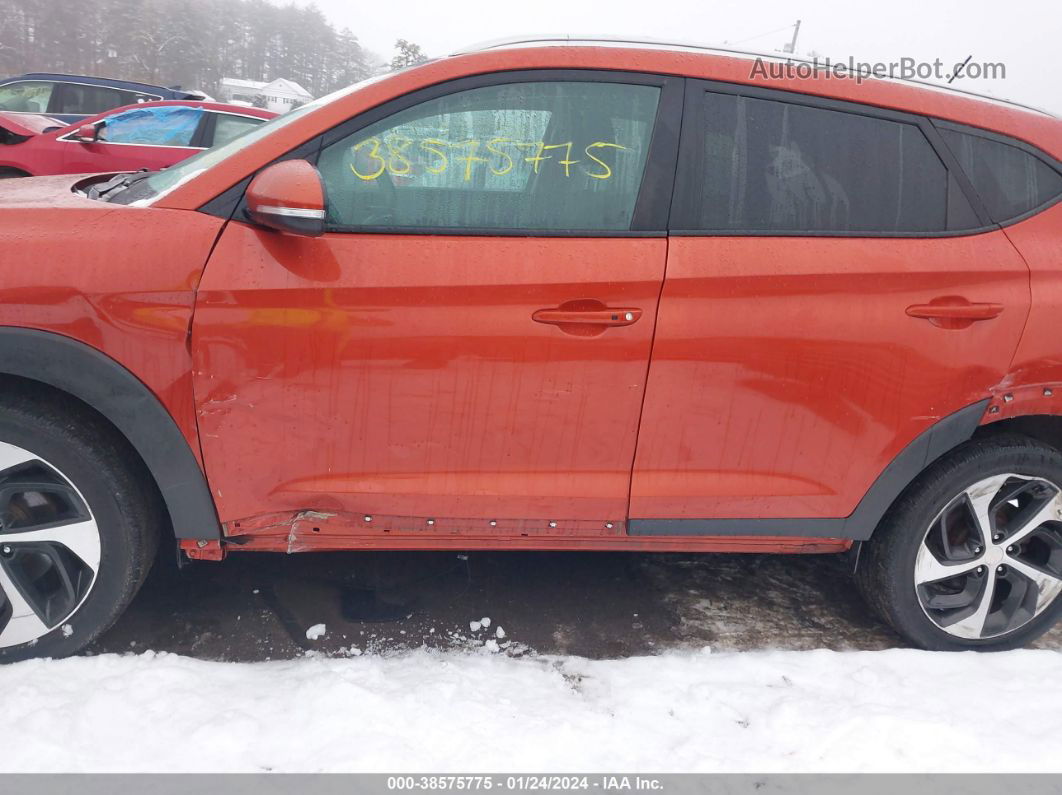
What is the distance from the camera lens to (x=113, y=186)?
2.59 meters

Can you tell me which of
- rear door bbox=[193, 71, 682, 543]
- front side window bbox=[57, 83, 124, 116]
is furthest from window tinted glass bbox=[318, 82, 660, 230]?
front side window bbox=[57, 83, 124, 116]

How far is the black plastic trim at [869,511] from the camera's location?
2.36 metres

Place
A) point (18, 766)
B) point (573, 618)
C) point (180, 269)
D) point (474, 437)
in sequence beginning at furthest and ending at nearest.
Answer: point (573, 618) → point (474, 437) → point (180, 269) → point (18, 766)

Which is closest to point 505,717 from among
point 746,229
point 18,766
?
point 18,766

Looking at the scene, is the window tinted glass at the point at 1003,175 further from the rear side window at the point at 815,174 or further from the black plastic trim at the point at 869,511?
the black plastic trim at the point at 869,511

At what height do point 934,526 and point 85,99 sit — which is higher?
point 85,99

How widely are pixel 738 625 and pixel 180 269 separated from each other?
216cm

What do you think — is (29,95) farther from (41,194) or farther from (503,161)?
(503,161)

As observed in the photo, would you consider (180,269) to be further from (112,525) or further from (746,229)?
(746,229)

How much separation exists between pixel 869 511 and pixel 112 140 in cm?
774

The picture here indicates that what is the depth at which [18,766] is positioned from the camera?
1884 mm

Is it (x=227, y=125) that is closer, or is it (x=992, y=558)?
(x=992, y=558)

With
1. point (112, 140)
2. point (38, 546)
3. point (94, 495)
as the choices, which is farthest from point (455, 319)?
point (112, 140)

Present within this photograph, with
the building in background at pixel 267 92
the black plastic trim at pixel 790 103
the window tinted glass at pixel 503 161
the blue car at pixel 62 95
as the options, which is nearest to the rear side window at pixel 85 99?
the blue car at pixel 62 95
